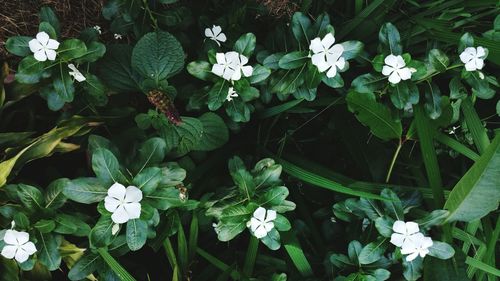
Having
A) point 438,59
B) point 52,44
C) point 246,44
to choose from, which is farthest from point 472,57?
→ point 52,44

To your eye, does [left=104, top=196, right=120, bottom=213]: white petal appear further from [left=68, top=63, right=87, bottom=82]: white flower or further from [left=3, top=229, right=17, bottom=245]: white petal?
[left=68, top=63, right=87, bottom=82]: white flower

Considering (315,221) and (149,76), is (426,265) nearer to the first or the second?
(315,221)

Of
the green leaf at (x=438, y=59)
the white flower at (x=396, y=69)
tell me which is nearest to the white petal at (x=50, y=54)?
the white flower at (x=396, y=69)

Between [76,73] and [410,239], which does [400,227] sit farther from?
[76,73]

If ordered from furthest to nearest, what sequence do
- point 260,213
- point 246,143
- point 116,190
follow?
point 246,143 < point 260,213 < point 116,190

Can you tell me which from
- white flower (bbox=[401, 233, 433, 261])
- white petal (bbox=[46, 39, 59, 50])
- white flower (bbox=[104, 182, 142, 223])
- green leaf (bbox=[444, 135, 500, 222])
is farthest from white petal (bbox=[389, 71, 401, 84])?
white petal (bbox=[46, 39, 59, 50])

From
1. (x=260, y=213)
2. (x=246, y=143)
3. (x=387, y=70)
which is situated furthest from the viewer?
(x=246, y=143)
